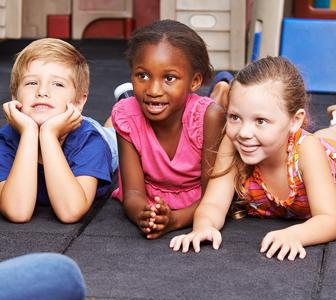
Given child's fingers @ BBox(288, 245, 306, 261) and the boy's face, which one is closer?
child's fingers @ BBox(288, 245, 306, 261)

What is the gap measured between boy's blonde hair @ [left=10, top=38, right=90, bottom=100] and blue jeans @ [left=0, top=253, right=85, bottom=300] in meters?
1.29

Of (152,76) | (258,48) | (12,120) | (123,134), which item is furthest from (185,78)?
(258,48)

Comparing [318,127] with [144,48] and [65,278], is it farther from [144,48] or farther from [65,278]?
[65,278]

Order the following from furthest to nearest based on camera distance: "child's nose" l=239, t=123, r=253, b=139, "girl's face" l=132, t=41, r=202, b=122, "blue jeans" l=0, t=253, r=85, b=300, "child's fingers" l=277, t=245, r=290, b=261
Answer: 1. "girl's face" l=132, t=41, r=202, b=122
2. "child's nose" l=239, t=123, r=253, b=139
3. "child's fingers" l=277, t=245, r=290, b=261
4. "blue jeans" l=0, t=253, r=85, b=300

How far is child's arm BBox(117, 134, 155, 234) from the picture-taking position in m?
2.31

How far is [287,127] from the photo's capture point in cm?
225

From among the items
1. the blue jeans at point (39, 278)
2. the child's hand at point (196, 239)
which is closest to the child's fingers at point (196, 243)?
the child's hand at point (196, 239)

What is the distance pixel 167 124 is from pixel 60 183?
340 mm

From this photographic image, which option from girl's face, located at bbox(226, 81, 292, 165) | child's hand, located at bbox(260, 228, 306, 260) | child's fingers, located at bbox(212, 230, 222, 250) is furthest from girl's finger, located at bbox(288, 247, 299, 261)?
girl's face, located at bbox(226, 81, 292, 165)

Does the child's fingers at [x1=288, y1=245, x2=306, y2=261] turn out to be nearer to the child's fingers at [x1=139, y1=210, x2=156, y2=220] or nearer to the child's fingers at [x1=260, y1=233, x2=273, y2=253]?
the child's fingers at [x1=260, y1=233, x2=273, y2=253]

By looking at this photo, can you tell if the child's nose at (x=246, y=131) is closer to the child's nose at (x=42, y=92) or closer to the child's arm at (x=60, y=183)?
the child's arm at (x=60, y=183)

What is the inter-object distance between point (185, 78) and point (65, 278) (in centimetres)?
116

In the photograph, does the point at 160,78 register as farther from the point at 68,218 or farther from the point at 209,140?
the point at 68,218

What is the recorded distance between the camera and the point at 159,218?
6.98 ft
